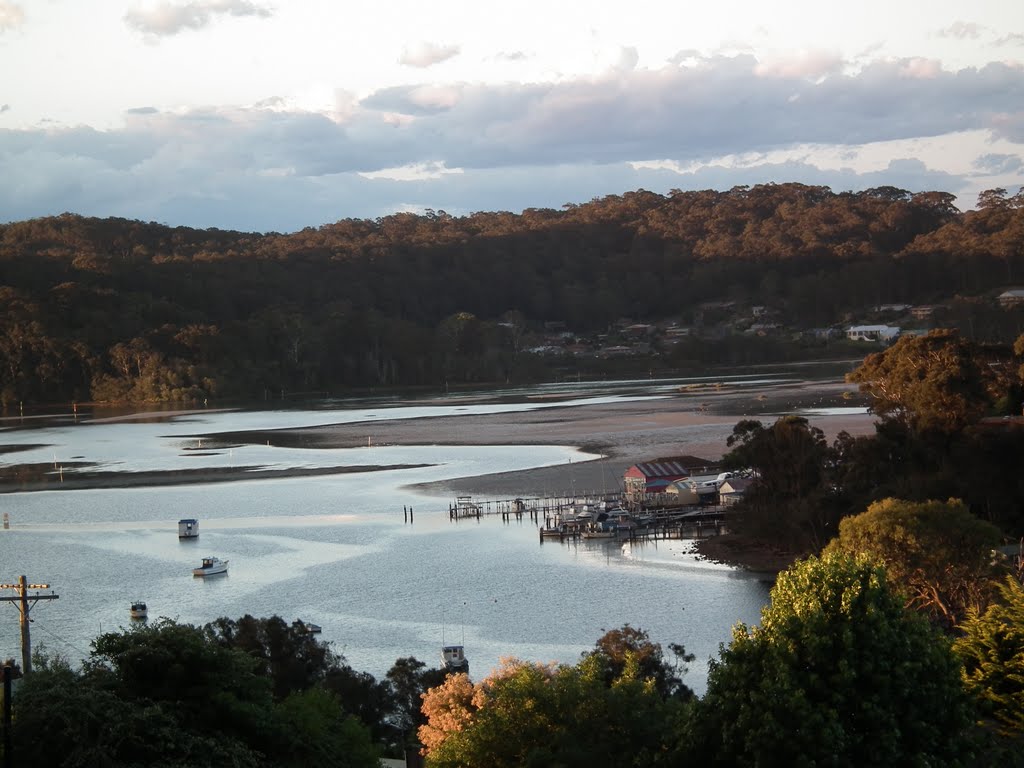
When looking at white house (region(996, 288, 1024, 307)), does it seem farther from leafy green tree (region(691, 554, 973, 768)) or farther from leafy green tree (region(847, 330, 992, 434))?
leafy green tree (region(691, 554, 973, 768))

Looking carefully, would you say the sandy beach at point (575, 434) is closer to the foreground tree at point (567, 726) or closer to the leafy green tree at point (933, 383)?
the leafy green tree at point (933, 383)

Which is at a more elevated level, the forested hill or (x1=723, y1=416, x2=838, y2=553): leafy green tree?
the forested hill

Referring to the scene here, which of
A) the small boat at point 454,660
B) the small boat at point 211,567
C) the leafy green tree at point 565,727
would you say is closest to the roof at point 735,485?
the small boat at point 211,567

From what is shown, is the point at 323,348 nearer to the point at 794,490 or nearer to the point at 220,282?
the point at 220,282

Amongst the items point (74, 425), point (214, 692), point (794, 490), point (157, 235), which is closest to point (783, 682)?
point (214, 692)

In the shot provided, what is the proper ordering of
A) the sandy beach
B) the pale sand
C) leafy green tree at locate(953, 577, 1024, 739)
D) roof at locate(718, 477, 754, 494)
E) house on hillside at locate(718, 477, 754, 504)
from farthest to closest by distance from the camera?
the sandy beach < the pale sand < roof at locate(718, 477, 754, 494) < house on hillside at locate(718, 477, 754, 504) < leafy green tree at locate(953, 577, 1024, 739)

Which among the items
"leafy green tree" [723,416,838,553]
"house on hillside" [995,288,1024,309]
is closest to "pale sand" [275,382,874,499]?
"leafy green tree" [723,416,838,553]

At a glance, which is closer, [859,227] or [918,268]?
[918,268]

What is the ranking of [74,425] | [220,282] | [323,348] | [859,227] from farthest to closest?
[859,227], [220,282], [323,348], [74,425]
